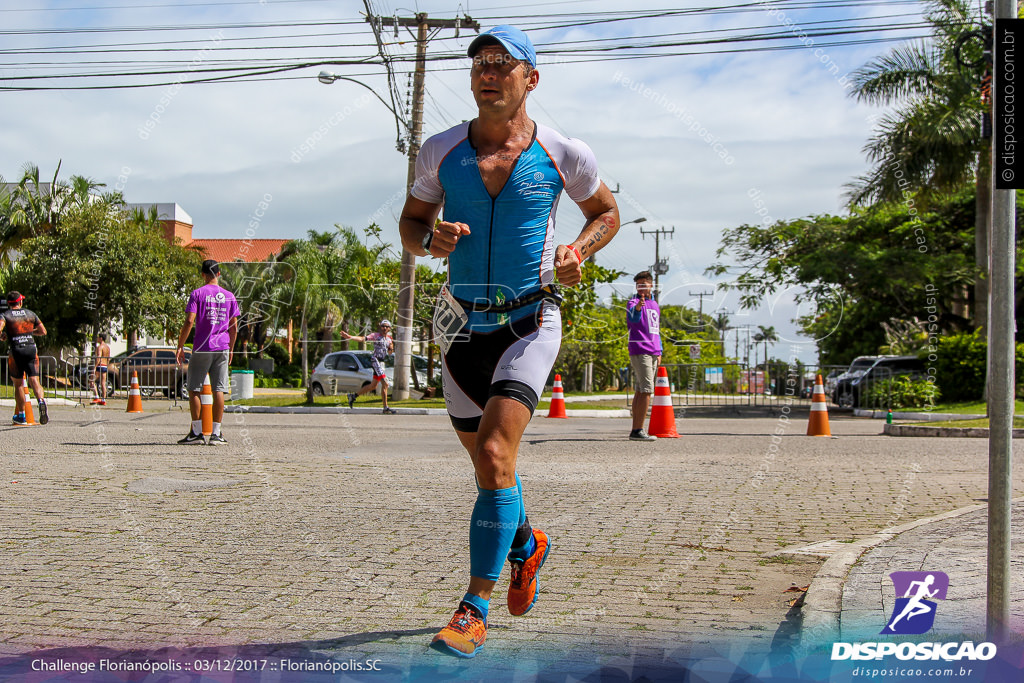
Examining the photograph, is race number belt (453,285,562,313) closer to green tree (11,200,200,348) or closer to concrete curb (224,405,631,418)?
concrete curb (224,405,631,418)

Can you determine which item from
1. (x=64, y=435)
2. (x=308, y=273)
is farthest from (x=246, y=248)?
(x=64, y=435)

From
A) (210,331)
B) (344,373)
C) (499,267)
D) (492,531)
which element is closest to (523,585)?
(492,531)

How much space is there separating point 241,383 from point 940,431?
16594mm

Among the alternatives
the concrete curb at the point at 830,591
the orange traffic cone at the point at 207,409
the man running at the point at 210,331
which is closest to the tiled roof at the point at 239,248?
the orange traffic cone at the point at 207,409

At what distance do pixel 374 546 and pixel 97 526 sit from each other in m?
1.76

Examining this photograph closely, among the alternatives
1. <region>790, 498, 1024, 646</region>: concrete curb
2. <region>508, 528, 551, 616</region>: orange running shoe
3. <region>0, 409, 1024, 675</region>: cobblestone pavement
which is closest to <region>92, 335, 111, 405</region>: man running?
<region>0, 409, 1024, 675</region>: cobblestone pavement

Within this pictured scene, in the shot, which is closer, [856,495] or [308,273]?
[856,495]

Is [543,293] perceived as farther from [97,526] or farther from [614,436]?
[614,436]

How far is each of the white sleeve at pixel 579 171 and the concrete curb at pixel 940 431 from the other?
12.0 metres

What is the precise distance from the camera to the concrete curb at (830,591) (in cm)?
354

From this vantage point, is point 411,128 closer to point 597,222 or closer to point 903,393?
point 903,393

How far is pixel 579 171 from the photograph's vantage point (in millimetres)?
3955

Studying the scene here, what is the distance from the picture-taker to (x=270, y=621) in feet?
12.4

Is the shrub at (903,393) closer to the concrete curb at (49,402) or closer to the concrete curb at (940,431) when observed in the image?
the concrete curb at (940,431)
